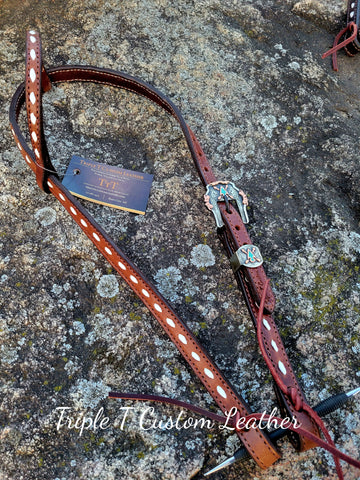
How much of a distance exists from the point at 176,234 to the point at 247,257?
530 mm

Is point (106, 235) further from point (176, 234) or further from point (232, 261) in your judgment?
point (232, 261)

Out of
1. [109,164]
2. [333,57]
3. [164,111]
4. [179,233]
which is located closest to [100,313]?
[179,233]

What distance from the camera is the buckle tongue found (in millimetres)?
2629

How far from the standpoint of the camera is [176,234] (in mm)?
2689

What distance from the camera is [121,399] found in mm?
2191

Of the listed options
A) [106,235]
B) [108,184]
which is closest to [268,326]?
[106,235]

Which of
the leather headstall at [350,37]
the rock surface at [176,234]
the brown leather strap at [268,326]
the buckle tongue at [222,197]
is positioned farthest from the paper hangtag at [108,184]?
the leather headstall at [350,37]

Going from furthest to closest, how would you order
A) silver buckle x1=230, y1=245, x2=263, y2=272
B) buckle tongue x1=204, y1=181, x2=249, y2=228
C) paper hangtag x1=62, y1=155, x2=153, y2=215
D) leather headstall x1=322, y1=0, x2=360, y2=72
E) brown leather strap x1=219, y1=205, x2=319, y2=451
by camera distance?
leather headstall x1=322, y1=0, x2=360, y2=72
paper hangtag x1=62, y1=155, x2=153, y2=215
buckle tongue x1=204, y1=181, x2=249, y2=228
silver buckle x1=230, y1=245, x2=263, y2=272
brown leather strap x1=219, y1=205, x2=319, y2=451

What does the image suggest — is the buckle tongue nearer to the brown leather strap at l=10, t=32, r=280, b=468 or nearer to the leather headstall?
the brown leather strap at l=10, t=32, r=280, b=468

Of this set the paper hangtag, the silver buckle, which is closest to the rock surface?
the paper hangtag

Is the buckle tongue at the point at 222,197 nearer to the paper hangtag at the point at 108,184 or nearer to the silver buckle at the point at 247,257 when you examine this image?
the silver buckle at the point at 247,257

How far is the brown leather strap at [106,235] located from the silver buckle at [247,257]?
0.50 metres

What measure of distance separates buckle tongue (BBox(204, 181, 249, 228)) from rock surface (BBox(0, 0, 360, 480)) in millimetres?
146

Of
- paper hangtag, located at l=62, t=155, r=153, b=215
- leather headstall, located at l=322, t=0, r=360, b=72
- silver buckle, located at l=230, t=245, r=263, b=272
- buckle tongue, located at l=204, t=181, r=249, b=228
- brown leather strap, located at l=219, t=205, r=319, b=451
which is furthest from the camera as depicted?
leather headstall, located at l=322, t=0, r=360, b=72
